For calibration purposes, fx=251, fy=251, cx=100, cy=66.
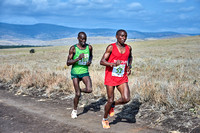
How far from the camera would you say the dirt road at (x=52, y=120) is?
5.57 metres

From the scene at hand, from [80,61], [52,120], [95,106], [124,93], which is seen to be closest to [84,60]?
[80,61]

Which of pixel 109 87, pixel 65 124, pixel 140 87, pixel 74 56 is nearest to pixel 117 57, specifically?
pixel 109 87

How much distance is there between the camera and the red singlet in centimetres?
543

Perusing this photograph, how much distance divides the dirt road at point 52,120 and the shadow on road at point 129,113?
0.33ft

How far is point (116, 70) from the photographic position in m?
5.44

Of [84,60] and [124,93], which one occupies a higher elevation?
[84,60]

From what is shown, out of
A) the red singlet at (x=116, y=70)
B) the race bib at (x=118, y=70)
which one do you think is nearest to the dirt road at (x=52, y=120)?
the red singlet at (x=116, y=70)

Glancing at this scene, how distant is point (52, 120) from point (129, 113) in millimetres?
2054

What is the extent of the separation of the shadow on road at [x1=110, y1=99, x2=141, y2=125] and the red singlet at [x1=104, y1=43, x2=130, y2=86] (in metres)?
1.15

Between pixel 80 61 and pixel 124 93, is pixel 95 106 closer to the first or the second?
pixel 80 61

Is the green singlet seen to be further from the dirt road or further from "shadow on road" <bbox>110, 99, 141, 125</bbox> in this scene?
"shadow on road" <bbox>110, 99, 141, 125</bbox>

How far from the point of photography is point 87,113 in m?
7.05

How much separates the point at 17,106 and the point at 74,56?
289 cm

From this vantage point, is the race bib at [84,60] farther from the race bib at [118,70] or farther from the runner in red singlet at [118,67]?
the race bib at [118,70]
